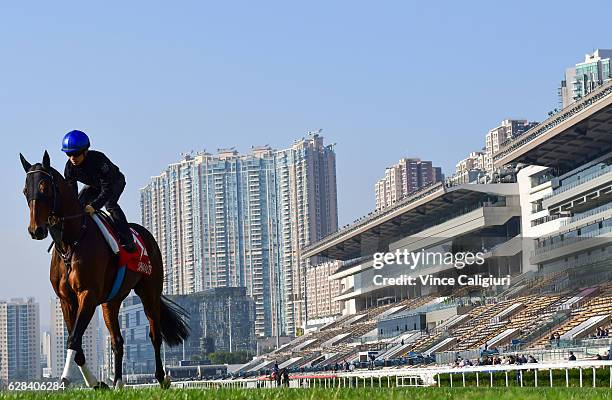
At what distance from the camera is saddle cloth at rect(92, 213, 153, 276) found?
475 inches

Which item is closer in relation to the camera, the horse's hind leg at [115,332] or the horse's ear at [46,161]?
the horse's ear at [46,161]

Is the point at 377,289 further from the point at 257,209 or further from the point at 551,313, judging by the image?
the point at 257,209

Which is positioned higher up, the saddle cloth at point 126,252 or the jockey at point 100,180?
the jockey at point 100,180

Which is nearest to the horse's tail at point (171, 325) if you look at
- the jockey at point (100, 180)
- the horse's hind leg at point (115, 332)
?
the horse's hind leg at point (115, 332)

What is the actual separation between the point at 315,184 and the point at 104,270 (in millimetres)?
185375

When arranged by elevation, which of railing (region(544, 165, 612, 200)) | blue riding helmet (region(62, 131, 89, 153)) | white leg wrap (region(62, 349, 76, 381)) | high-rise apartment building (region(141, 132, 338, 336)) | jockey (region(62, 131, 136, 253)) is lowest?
white leg wrap (region(62, 349, 76, 381))

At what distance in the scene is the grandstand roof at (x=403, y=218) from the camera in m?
68.1

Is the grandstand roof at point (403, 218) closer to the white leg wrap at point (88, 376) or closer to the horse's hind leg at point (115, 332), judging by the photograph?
the horse's hind leg at point (115, 332)

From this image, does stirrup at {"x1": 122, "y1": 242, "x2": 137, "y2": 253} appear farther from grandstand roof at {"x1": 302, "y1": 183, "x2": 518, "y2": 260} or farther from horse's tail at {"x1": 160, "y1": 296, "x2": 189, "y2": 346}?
grandstand roof at {"x1": 302, "y1": 183, "x2": 518, "y2": 260}

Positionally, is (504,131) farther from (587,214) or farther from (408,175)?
(587,214)

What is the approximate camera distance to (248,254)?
198625 millimetres

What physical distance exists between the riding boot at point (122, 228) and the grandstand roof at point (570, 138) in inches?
1532

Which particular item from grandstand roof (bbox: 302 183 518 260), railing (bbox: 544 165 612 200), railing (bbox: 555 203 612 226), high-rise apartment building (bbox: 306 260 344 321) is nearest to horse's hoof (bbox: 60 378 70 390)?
railing (bbox: 555 203 612 226)

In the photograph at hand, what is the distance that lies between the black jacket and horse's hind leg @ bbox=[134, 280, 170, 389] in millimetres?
1358
